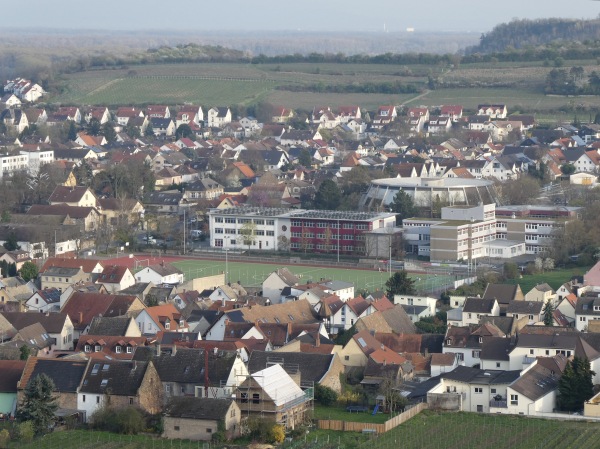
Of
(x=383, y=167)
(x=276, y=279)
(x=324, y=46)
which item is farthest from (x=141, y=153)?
(x=324, y=46)

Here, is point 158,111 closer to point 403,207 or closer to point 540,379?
point 403,207

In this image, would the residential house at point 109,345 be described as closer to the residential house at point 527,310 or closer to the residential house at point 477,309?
the residential house at point 477,309

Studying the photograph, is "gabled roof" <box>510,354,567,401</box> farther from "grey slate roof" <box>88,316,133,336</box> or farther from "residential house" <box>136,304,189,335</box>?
"grey slate roof" <box>88,316,133,336</box>

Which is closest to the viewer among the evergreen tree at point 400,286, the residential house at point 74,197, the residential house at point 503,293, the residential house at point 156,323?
the residential house at point 156,323

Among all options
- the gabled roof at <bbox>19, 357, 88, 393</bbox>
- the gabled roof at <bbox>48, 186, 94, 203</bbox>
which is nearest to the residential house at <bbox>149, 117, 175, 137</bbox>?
the gabled roof at <bbox>48, 186, 94, 203</bbox>

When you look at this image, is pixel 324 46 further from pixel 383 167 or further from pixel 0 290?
pixel 0 290

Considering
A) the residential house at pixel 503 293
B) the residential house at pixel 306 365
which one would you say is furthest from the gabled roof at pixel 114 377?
the residential house at pixel 503 293

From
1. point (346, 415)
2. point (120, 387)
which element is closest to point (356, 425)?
point (346, 415)
